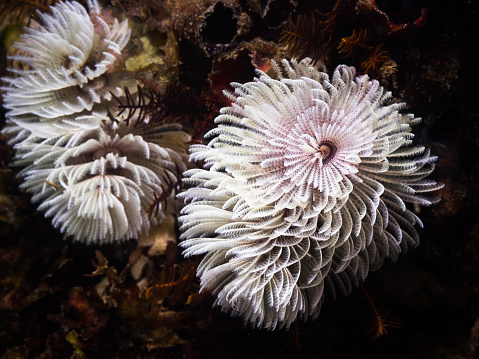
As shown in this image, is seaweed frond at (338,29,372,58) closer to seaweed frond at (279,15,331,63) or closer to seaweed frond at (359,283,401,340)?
seaweed frond at (279,15,331,63)

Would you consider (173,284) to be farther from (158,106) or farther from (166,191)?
(158,106)

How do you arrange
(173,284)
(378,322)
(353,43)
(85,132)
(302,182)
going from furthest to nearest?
(173,284), (85,132), (378,322), (353,43), (302,182)

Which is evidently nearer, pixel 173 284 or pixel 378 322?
pixel 378 322

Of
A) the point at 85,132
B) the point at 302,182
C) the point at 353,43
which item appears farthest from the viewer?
the point at 85,132

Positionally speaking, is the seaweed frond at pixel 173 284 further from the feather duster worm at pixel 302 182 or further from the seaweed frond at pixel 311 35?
the seaweed frond at pixel 311 35

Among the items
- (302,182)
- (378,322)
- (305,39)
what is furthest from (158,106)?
(378,322)

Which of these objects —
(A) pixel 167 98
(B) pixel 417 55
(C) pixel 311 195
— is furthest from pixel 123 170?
(B) pixel 417 55

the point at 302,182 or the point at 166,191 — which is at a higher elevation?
the point at 166,191
